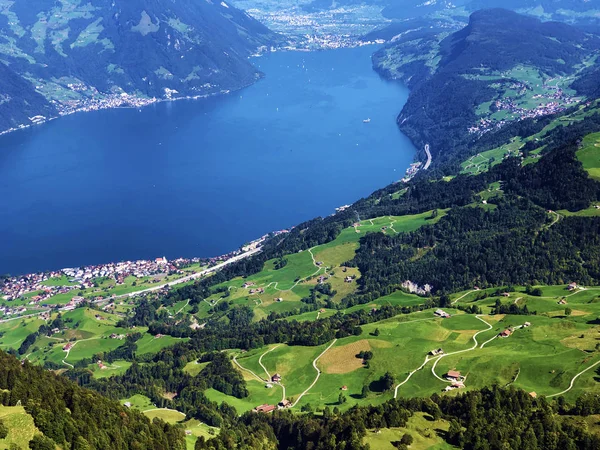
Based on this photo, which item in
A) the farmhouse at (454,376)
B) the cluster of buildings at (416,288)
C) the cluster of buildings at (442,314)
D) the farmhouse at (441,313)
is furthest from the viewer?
the cluster of buildings at (416,288)

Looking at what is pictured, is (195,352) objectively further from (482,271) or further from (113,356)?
(482,271)

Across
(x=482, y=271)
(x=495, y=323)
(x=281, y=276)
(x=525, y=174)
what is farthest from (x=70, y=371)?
(x=525, y=174)

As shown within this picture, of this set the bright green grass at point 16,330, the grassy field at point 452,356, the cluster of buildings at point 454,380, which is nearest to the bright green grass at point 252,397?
the grassy field at point 452,356

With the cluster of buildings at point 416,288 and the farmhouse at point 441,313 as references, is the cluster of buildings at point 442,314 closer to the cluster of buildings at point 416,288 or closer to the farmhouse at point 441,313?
the farmhouse at point 441,313

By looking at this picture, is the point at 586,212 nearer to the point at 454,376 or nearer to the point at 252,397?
the point at 454,376

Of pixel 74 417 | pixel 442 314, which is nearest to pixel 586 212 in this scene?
pixel 442 314
